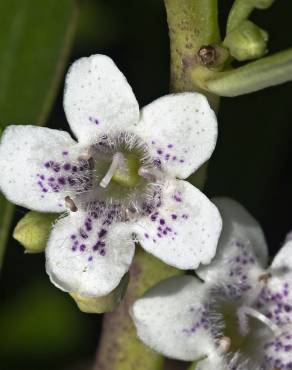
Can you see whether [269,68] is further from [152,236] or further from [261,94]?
[261,94]

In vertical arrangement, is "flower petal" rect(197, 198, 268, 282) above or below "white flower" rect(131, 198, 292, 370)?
above

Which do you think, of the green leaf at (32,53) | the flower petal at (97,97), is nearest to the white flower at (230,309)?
the flower petal at (97,97)

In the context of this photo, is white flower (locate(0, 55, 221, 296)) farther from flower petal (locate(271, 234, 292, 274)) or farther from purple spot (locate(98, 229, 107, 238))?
flower petal (locate(271, 234, 292, 274))

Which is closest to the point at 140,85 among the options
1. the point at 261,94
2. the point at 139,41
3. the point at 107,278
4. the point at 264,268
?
the point at 139,41

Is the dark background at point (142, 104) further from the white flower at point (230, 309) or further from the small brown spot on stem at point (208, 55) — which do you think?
the small brown spot on stem at point (208, 55)

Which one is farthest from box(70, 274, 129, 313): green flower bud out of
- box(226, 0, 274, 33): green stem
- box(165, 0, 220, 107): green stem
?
box(226, 0, 274, 33): green stem

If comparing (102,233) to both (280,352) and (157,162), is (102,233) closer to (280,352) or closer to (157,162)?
(157,162)
